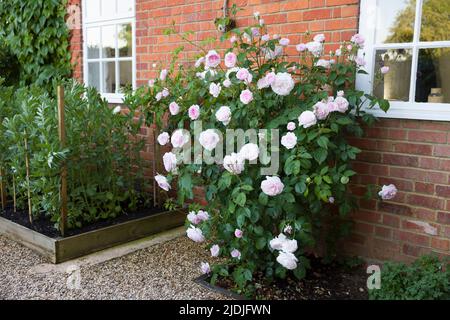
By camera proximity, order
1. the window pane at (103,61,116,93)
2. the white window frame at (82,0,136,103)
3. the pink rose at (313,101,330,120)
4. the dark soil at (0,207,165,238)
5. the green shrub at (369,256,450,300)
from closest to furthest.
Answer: the green shrub at (369,256,450,300) < the pink rose at (313,101,330,120) < the dark soil at (0,207,165,238) < the white window frame at (82,0,136,103) < the window pane at (103,61,116,93)

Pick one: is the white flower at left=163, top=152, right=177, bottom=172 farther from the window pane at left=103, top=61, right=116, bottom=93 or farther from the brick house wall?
the window pane at left=103, top=61, right=116, bottom=93

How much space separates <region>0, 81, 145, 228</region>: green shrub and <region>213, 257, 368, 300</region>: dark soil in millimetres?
1414

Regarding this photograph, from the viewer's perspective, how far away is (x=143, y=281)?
2848mm

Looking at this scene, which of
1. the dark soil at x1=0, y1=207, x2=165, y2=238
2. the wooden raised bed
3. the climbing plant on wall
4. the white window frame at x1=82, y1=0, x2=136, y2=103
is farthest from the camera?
the climbing plant on wall

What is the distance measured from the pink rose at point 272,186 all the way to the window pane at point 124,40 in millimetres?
2930

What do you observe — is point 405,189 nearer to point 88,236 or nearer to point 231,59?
point 231,59

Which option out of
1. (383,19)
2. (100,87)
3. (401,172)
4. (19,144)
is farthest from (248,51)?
(100,87)

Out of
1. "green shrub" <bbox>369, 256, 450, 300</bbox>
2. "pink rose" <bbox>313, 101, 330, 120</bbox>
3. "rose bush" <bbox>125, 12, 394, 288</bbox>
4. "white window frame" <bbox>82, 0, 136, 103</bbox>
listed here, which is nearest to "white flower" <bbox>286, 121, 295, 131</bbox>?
"rose bush" <bbox>125, 12, 394, 288</bbox>

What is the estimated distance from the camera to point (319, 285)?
274cm

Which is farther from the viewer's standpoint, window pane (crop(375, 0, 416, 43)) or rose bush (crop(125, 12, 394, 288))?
window pane (crop(375, 0, 416, 43))

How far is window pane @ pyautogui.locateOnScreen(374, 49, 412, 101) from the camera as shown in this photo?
2.73m

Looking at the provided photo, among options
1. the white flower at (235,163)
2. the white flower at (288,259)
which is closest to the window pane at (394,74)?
the white flower at (235,163)

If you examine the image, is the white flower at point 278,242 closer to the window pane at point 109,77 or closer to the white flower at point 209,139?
the white flower at point 209,139

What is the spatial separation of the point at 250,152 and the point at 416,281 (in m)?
1.16
